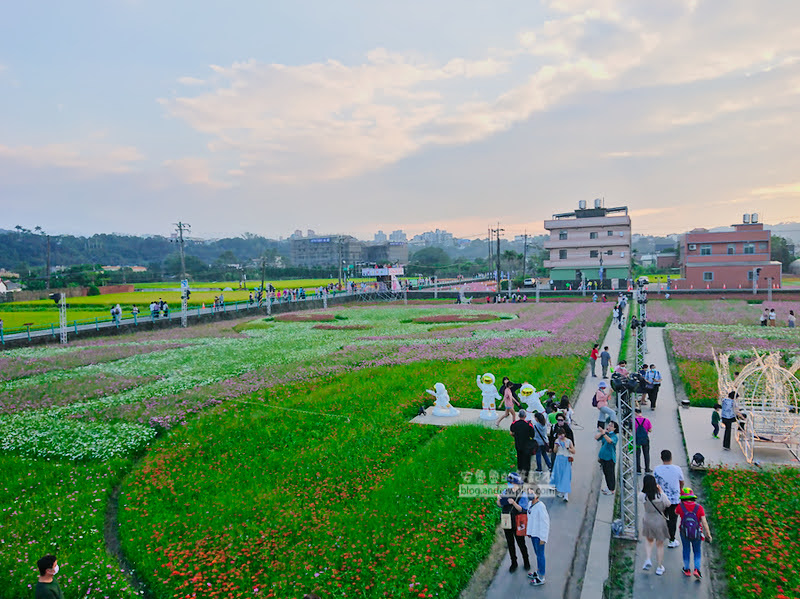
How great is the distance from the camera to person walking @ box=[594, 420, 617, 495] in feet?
35.5

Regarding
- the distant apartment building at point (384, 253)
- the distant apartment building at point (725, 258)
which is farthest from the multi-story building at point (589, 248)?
the distant apartment building at point (384, 253)

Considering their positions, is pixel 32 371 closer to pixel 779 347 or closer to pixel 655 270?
pixel 779 347

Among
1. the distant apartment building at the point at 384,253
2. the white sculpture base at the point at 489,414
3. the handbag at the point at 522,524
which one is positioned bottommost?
the white sculpture base at the point at 489,414

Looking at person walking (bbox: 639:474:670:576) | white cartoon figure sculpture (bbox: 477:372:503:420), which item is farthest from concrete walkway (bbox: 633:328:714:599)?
white cartoon figure sculpture (bbox: 477:372:503:420)

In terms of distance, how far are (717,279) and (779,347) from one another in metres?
47.0

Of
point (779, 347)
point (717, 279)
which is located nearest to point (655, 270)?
point (717, 279)

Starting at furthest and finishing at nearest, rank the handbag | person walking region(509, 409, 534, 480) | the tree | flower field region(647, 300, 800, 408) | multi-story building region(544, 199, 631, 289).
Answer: the tree → multi-story building region(544, 199, 631, 289) → flower field region(647, 300, 800, 408) → person walking region(509, 409, 534, 480) → the handbag

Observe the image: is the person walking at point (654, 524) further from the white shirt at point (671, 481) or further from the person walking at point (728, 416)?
the person walking at point (728, 416)

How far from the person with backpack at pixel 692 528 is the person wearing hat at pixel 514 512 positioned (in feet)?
8.08

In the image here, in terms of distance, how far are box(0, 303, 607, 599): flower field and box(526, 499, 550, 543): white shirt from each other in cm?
126

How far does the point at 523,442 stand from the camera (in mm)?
11281

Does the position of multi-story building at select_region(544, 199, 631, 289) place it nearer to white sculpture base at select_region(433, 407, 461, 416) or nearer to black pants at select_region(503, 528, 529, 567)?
white sculpture base at select_region(433, 407, 461, 416)

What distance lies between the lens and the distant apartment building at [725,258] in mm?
66125

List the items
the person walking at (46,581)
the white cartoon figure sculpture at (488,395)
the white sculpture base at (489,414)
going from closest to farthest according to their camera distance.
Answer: the person walking at (46,581)
the white sculpture base at (489,414)
the white cartoon figure sculpture at (488,395)
